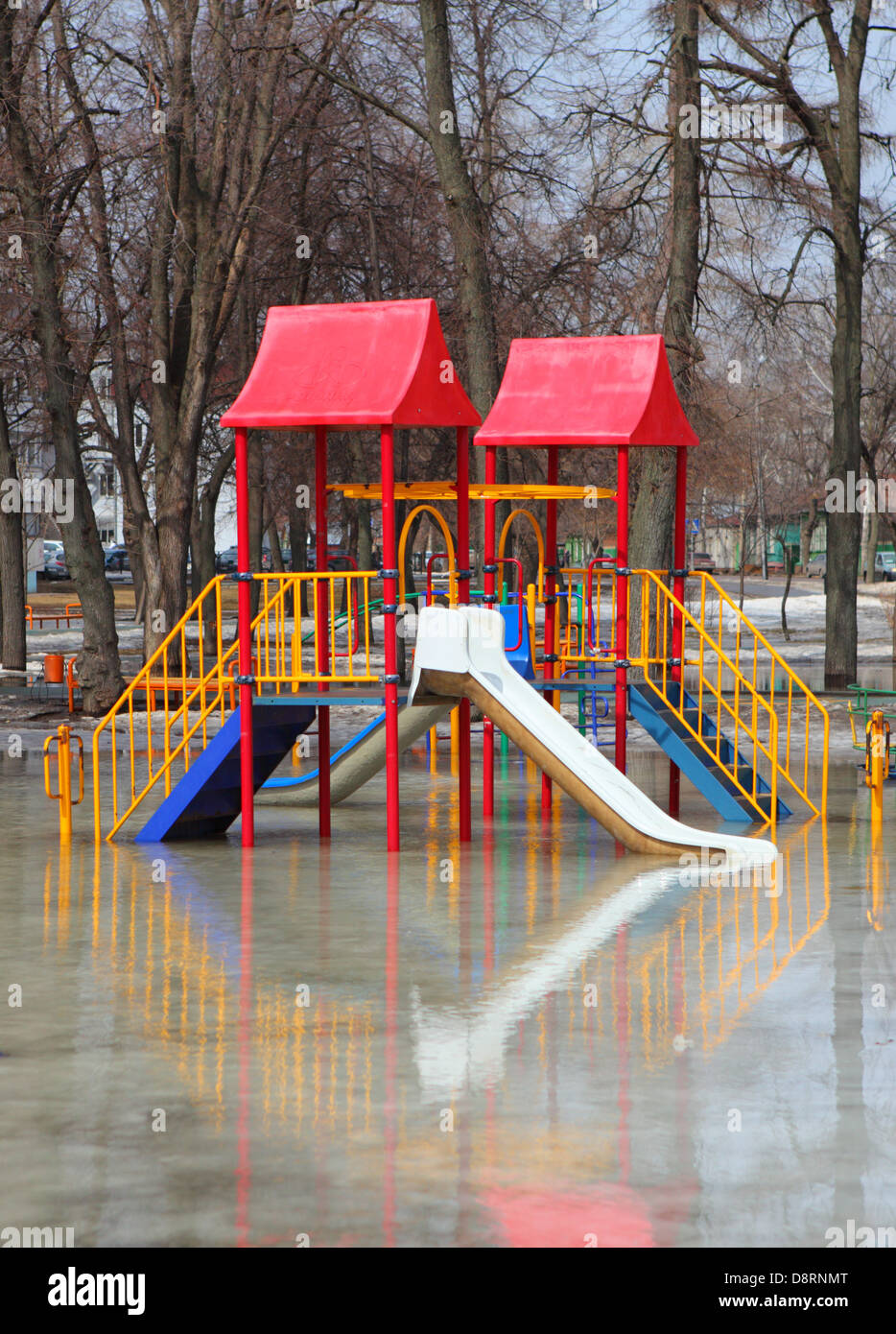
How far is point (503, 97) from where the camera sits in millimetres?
25141

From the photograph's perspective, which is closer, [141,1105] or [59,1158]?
[59,1158]

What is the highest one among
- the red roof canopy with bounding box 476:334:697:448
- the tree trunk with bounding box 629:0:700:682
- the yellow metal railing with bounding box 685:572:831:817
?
the tree trunk with bounding box 629:0:700:682

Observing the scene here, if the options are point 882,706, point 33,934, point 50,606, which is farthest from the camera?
point 50,606

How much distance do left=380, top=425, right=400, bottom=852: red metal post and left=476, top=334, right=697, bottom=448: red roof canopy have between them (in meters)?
1.97

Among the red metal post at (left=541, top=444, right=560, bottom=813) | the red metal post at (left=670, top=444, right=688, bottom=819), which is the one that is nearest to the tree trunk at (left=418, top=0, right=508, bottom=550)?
the red metal post at (left=541, top=444, right=560, bottom=813)

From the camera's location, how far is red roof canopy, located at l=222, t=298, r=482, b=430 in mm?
12438

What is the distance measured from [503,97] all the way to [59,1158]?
2246cm

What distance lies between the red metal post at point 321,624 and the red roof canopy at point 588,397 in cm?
146

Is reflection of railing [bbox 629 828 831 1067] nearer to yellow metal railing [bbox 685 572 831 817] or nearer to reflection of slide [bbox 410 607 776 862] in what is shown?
reflection of slide [bbox 410 607 776 862]

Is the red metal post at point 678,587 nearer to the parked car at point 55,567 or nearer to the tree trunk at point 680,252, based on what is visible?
the tree trunk at point 680,252

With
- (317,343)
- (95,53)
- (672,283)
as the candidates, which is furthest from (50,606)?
(317,343)
